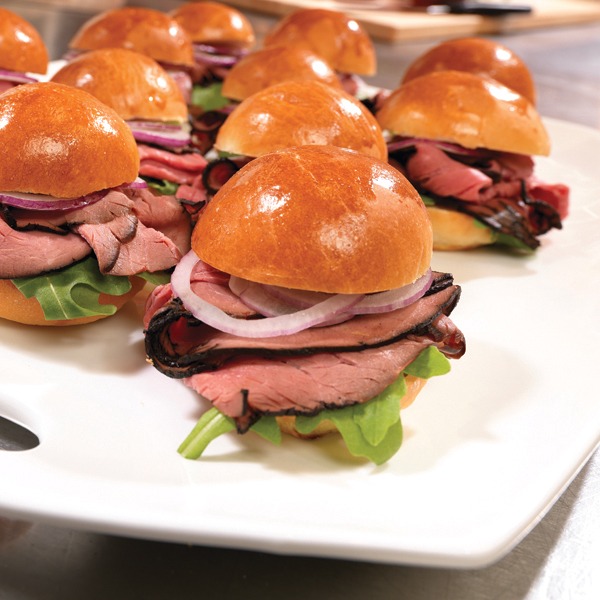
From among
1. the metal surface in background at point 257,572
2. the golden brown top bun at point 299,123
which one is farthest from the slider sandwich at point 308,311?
the golden brown top bun at point 299,123

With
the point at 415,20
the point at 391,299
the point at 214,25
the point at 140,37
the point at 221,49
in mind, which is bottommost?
the point at 415,20

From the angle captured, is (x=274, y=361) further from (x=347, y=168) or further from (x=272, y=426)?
(x=347, y=168)

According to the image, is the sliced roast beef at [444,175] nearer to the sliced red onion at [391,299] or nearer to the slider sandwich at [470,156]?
the slider sandwich at [470,156]

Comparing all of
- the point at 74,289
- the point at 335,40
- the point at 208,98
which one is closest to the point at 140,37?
the point at 208,98

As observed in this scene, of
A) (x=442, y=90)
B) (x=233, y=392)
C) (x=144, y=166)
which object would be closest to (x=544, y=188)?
(x=442, y=90)

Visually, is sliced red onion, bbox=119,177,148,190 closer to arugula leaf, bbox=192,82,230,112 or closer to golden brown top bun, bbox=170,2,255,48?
arugula leaf, bbox=192,82,230,112

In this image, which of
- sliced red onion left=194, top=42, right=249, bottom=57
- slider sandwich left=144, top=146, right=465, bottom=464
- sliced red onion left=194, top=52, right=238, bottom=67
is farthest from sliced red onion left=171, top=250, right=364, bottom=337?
sliced red onion left=194, top=42, right=249, bottom=57

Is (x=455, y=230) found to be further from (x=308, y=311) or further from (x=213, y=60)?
(x=213, y=60)
